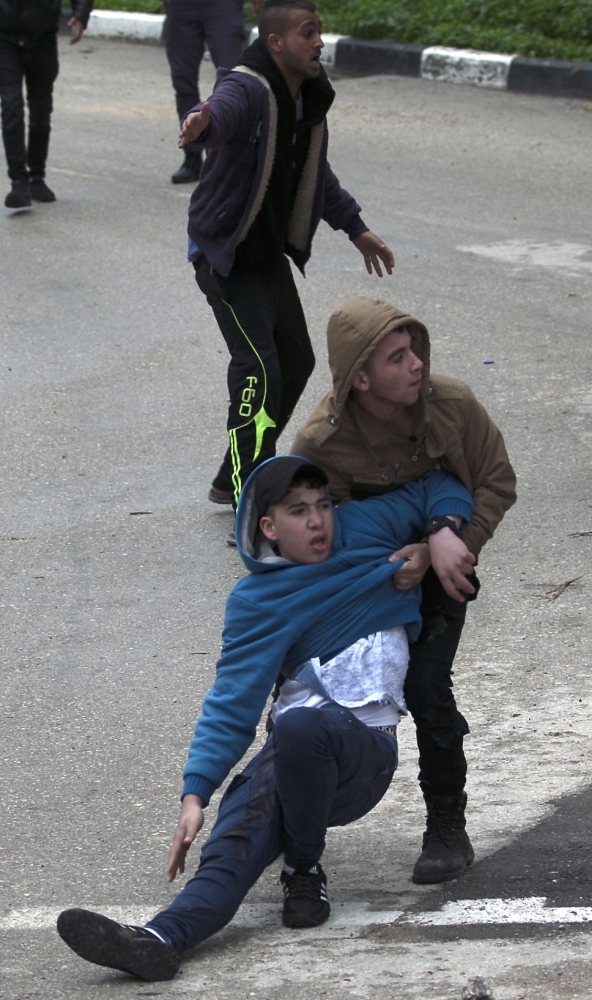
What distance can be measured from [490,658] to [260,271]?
1516 mm

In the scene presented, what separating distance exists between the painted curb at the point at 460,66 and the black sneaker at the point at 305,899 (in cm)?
911

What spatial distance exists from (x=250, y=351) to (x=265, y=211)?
45 cm

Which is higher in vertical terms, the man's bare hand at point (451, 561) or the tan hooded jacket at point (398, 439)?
the tan hooded jacket at point (398, 439)

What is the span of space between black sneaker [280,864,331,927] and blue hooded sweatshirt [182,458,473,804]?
27cm

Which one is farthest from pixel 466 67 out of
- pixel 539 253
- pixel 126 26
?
pixel 539 253

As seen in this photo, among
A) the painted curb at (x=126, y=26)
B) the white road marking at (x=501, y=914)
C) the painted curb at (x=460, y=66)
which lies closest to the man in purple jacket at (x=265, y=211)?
the white road marking at (x=501, y=914)

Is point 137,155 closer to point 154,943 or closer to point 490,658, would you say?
point 490,658

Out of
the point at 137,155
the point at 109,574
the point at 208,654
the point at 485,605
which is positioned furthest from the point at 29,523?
the point at 137,155

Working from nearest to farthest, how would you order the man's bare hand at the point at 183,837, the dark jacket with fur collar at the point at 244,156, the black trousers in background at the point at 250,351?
the man's bare hand at the point at 183,837 → the dark jacket with fur collar at the point at 244,156 → the black trousers in background at the point at 250,351

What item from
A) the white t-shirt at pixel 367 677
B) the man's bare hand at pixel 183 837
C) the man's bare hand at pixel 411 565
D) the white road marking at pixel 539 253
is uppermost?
the man's bare hand at pixel 411 565

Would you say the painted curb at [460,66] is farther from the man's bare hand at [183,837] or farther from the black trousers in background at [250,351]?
the man's bare hand at [183,837]

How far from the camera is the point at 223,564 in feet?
17.6

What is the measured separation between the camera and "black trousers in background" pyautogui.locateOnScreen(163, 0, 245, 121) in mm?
9547

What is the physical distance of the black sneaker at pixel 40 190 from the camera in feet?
31.2
